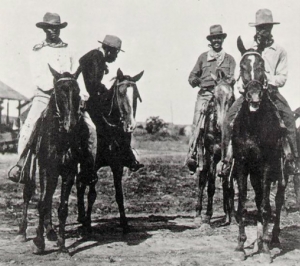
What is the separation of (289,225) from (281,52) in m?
4.01

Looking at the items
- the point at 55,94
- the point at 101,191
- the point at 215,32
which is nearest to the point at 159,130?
the point at 101,191

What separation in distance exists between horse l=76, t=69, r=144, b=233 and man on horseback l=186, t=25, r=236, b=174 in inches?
75.9

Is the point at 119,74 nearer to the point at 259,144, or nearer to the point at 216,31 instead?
the point at 216,31

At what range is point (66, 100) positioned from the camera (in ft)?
23.5

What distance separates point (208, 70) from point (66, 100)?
15.2ft

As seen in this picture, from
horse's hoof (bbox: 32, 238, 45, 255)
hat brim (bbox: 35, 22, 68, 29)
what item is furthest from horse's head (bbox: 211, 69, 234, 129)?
horse's hoof (bbox: 32, 238, 45, 255)

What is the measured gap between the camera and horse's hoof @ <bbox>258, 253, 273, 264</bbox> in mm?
7293

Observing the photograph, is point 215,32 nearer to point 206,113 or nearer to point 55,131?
point 206,113

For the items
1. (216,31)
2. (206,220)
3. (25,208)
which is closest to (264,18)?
(216,31)

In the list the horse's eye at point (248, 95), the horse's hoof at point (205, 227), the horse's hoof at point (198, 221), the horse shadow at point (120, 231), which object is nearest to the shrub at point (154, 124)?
the horse shadow at point (120, 231)

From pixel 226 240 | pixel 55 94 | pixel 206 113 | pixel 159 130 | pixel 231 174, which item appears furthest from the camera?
pixel 159 130

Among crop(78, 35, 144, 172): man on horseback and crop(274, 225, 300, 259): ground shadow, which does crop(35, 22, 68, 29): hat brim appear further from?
crop(274, 225, 300, 259): ground shadow

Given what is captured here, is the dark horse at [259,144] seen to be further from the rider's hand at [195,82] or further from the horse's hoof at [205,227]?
the rider's hand at [195,82]

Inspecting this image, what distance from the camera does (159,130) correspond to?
54375 millimetres
